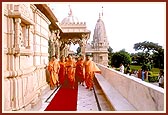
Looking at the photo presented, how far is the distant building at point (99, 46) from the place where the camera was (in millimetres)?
21247

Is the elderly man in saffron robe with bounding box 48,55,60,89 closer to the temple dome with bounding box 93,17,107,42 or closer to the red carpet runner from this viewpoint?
the red carpet runner

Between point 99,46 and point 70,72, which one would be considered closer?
point 70,72

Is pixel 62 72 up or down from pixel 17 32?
down

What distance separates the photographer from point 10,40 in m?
4.19

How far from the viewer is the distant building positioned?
21.2 meters

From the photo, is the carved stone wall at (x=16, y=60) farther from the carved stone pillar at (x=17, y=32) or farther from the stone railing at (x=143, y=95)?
the stone railing at (x=143, y=95)

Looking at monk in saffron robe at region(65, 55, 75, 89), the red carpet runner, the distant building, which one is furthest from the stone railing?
the distant building

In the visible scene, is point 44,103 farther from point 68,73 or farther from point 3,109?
point 68,73

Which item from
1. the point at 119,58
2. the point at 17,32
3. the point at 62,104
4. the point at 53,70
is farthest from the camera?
the point at 119,58

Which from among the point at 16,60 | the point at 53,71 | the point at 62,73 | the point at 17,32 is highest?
the point at 17,32

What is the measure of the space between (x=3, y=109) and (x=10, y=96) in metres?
0.54

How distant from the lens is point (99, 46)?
74.0ft

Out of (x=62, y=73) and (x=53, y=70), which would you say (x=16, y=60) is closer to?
(x=53, y=70)

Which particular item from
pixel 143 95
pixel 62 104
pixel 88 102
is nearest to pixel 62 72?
pixel 88 102
